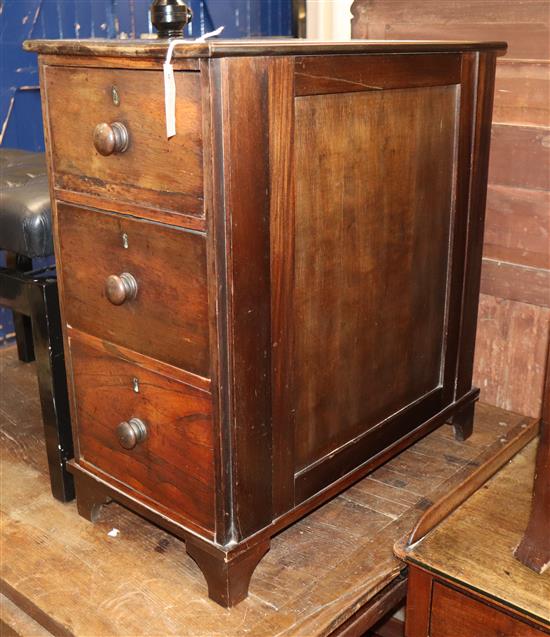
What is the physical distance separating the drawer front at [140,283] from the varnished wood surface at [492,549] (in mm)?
455

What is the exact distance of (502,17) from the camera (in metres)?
1.50

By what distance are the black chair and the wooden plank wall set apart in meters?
0.84

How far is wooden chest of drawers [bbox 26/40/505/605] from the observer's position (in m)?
0.97

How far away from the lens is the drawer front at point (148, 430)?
1.08 meters

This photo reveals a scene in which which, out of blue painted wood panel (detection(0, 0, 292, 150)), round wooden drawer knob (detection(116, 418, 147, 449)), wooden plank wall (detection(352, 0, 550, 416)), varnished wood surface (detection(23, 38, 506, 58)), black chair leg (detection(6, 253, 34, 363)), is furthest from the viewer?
blue painted wood panel (detection(0, 0, 292, 150))

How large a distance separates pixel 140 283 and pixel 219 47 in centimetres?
35

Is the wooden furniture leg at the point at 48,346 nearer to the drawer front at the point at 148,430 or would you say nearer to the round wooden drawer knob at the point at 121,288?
the drawer front at the point at 148,430

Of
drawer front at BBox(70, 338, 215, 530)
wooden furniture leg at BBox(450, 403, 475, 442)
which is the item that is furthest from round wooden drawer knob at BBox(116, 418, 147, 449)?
wooden furniture leg at BBox(450, 403, 475, 442)

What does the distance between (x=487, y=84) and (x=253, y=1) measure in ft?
Result: 5.47

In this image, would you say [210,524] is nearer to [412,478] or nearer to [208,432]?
[208,432]

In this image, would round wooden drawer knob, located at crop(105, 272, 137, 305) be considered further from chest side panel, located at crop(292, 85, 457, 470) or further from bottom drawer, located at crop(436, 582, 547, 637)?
bottom drawer, located at crop(436, 582, 547, 637)

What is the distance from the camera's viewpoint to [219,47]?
873 millimetres

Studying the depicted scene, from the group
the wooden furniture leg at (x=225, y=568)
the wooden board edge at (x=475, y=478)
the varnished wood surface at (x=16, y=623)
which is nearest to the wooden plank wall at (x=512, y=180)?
the wooden board edge at (x=475, y=478)

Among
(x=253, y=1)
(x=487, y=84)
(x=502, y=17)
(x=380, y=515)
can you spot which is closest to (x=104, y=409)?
(x=380, y=515)
